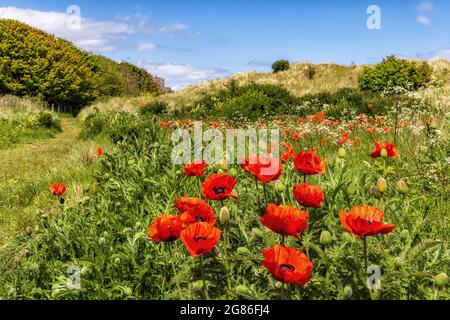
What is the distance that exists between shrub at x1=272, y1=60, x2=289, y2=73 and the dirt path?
22.0 meters

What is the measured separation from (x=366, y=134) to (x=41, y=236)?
5.53 m

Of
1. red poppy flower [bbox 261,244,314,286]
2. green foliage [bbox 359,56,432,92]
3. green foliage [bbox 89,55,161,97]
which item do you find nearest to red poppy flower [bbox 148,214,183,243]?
red poppy flower [bbox 261,244,314,286]

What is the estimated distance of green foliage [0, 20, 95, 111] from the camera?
24609 mm

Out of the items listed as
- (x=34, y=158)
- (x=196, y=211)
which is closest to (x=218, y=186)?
(x=196, y=211)

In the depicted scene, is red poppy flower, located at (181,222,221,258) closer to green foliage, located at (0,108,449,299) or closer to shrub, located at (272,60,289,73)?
green foliage, located at (0,108,449,299)

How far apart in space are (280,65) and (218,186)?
32019 mm

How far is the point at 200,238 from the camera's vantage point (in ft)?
5.65

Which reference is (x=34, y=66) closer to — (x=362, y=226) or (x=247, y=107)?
(x=247, y=107)

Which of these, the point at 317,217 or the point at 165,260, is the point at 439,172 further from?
the point at 165,260

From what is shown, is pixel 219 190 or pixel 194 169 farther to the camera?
pixel 194 169

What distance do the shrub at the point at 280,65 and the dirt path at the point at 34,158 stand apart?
72.3 ft

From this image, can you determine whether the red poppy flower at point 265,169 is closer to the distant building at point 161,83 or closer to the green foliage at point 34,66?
the green foliage at point 34,66

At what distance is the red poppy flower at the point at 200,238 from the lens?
1.66m

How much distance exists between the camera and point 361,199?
2900 mm
